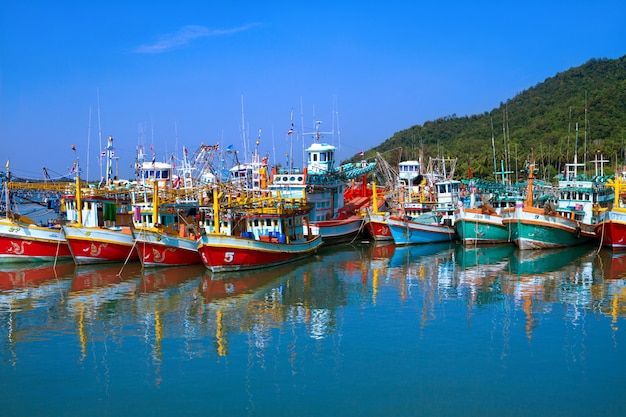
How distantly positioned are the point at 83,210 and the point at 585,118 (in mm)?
64171

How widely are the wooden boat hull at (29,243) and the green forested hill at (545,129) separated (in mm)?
37368

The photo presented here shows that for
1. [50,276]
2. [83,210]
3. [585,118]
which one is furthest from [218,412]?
[585,118]

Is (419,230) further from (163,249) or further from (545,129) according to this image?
(545,129)

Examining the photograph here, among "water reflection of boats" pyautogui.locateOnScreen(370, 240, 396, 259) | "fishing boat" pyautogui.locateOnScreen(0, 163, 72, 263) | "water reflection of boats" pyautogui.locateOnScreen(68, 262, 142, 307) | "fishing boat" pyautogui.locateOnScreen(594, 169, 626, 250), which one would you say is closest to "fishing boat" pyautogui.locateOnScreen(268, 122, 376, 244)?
"water reflection of boats" pyautogui.locateOnScreen(370, 240, 396, 259)

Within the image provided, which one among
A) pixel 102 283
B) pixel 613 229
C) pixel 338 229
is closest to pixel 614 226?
pixel 613 229

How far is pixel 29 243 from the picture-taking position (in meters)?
36.0

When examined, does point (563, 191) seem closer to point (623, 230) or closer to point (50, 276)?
point (623, 230)

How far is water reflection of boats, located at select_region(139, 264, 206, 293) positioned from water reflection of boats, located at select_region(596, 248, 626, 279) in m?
20.2

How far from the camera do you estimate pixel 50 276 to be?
32125mm

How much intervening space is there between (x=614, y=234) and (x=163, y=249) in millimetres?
26091

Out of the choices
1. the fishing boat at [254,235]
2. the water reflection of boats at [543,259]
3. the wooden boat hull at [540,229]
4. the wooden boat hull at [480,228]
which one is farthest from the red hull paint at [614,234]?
the fishing boat at [254,235]

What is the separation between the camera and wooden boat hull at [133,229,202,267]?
3241 cm

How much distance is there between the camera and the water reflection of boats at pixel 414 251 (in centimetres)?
3714

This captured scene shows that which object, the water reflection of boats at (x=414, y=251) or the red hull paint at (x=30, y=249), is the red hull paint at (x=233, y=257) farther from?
the red hull paint at (x=30, y=249)
